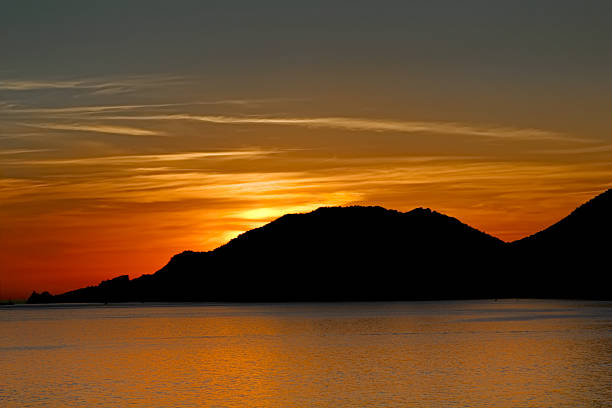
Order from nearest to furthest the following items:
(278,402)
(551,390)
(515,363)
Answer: (278,402) → (551,390) → (515,363)

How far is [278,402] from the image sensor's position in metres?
59.2

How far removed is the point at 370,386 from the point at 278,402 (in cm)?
1038

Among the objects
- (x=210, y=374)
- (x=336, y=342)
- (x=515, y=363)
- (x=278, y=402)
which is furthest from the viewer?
(x=336, y=342)

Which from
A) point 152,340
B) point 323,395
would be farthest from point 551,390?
point 152,340

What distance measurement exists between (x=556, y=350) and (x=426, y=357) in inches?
684

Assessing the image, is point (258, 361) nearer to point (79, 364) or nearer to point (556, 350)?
point (79, 364)

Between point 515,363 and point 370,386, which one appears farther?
point 515,363

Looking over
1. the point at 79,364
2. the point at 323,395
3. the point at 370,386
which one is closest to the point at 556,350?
the point at 370,386

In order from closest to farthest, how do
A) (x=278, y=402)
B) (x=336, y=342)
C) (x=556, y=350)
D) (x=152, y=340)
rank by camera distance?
(x=278, y=402) < (x=556, y=350) < (x=336, y=342) < (x=152, y=340)

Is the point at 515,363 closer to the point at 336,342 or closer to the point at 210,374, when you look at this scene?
the point at 210,374

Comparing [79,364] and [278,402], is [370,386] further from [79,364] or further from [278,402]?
[79,364]

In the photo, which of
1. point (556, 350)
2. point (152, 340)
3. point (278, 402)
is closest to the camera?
point (278, 402)

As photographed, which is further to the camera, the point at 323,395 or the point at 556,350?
the point at 556,350

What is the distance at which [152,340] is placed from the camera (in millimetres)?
133875
